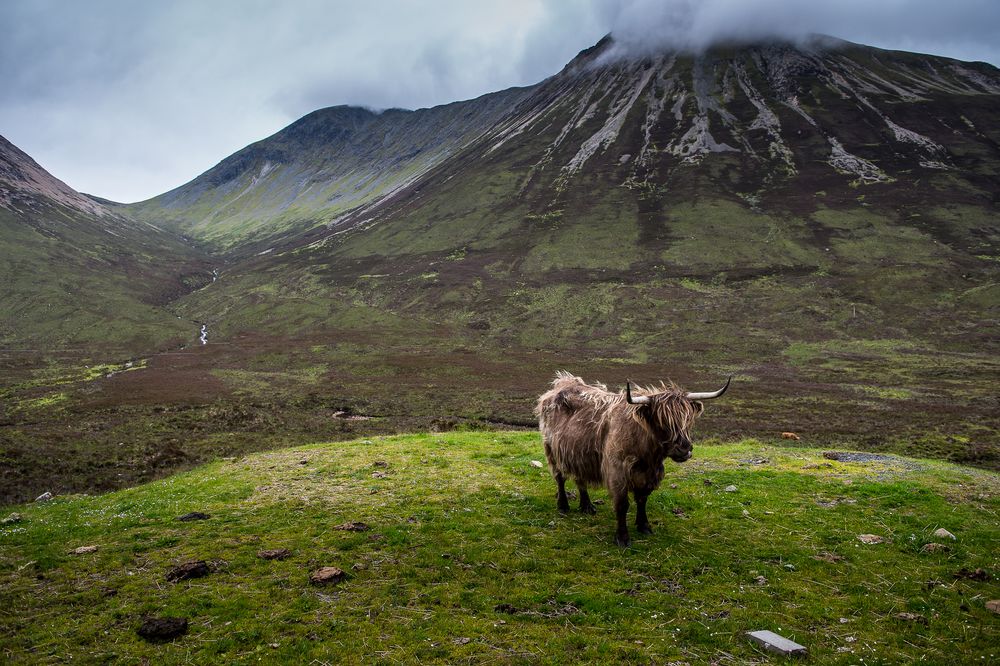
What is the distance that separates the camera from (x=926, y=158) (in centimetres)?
12800

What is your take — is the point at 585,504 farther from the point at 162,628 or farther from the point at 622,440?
the point at 162,628

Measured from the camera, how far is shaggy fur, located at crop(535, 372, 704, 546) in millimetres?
10492

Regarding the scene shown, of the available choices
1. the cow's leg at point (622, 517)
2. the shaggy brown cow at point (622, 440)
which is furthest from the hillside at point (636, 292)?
the cow's leg at point (622, 517)

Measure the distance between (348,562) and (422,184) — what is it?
19142cm

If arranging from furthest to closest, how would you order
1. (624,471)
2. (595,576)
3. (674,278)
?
(674,278) < (624,471) < (595,576)

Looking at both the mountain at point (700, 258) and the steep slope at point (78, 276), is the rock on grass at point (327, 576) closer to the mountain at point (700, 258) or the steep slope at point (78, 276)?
the mountain at point (700, 258)

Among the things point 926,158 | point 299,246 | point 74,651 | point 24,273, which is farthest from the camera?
point 299,246

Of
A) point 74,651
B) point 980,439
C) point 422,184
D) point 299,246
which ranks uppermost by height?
point 422,184

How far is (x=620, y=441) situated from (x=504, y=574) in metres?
3.64

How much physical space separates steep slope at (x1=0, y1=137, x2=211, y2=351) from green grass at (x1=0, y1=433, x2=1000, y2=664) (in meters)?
83.4

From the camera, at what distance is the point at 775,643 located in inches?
274

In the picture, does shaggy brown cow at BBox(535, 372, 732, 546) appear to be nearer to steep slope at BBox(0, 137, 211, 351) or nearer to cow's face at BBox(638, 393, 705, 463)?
cow's face at BBox(638, 393, 705, 463)

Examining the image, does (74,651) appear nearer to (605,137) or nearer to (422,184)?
(605,137)

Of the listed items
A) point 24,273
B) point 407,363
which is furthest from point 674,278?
point 24,273
